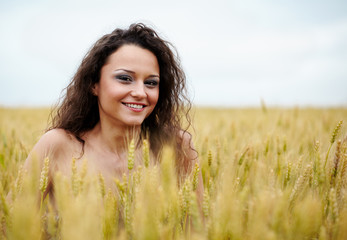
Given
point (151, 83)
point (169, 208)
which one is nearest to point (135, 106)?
point (151, 83)

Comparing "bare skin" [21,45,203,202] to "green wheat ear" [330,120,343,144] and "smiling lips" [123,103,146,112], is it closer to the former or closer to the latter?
"smiling lips" [123,103,146,112]

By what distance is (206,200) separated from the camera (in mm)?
903

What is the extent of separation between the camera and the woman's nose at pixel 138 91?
164 centimetres

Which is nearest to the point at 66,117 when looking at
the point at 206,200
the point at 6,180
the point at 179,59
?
the point at 6,180

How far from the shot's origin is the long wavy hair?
1.88m

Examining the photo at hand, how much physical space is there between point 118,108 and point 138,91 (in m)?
0.16

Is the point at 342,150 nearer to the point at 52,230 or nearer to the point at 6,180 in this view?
the point at 52,230

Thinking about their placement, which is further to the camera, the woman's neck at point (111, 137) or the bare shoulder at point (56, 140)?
the woman's neck at point (111, 137)

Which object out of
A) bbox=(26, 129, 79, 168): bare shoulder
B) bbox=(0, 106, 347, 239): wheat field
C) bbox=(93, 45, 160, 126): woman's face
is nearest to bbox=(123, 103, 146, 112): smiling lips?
bbox=(93, 45, 160, 126): woman's face

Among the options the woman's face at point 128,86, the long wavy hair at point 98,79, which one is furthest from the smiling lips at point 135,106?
the long wavy hair at point 98,79

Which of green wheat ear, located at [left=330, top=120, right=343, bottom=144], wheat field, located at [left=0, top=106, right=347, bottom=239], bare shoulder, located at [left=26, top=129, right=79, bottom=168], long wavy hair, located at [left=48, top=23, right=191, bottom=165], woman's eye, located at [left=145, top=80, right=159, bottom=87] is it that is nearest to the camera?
wheat field, located at [left=0, top=106, right=347, bottom=239]

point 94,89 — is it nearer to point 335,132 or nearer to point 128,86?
point 128,86

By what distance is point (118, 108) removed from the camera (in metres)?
1.70

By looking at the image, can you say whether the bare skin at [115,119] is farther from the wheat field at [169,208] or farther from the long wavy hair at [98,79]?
the wheat field at [169,208]
